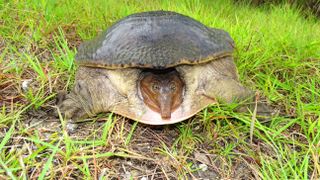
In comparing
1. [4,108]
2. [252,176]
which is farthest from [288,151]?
[4,108]

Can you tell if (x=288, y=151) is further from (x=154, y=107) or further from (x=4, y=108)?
(x=4, y=108)

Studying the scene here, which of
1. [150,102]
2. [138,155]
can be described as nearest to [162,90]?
[150,102]

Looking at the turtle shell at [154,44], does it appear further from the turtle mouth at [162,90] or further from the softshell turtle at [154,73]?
the turtle mouth at [162,90]

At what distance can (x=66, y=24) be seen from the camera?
276 cm

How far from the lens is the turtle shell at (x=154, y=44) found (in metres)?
1.77

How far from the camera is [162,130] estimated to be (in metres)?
1.90

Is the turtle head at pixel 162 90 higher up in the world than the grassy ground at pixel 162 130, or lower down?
higher up

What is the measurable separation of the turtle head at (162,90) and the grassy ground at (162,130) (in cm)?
13

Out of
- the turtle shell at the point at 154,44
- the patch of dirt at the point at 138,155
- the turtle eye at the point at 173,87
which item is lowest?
the patch of dirt at the point at 138,155

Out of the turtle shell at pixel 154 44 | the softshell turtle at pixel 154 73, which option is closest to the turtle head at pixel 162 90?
the softshell turtle at pixel 154 73

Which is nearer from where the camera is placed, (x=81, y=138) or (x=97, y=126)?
(x=81, y=138)

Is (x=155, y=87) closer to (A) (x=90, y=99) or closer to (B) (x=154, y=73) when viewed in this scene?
(B) (x=154, y=73)

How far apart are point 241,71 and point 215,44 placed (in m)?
0.48

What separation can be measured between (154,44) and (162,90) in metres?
0.22
